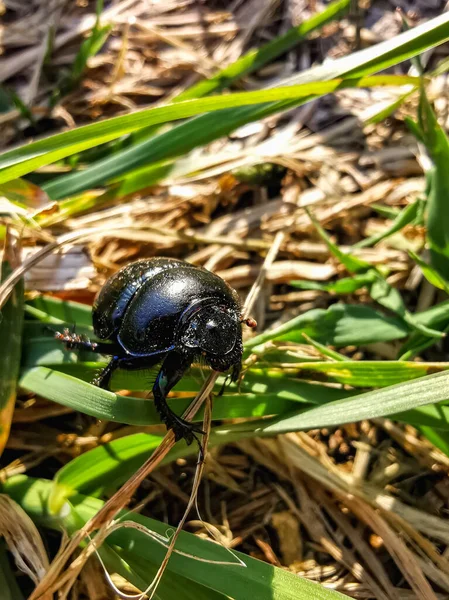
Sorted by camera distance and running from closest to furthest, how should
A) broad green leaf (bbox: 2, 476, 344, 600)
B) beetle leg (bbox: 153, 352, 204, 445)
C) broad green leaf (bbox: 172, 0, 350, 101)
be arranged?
broad green leaf (bbox: 2, 476, 344, 600), beetle leg (bbox: 153, 352, 204, 445), broad green leaf (bbox: 172, 0, 350, 101)

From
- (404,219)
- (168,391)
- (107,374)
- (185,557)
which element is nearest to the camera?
(185,557)

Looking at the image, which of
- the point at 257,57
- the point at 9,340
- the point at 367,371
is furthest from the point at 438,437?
the point at 257,57

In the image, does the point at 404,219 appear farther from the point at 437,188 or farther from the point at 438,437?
the point at 438,437

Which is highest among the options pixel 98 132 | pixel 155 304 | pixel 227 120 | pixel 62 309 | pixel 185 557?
pixel 98 132

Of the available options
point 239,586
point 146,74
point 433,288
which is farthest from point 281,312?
point 146,74

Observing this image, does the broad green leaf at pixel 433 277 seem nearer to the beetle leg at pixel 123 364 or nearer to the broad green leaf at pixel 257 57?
the beetle leg at pixel 123 364

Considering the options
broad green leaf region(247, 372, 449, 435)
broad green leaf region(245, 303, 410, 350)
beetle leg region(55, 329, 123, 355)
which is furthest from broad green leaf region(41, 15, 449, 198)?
broad green leaf region(247, 372, 449, 435)

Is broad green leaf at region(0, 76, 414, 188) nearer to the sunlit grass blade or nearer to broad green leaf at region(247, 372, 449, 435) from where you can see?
the sunlit grass blade
